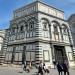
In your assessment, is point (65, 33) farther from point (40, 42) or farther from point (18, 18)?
point (18, 18)

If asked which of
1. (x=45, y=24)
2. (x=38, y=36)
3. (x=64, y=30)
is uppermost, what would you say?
(x=45, y=24)

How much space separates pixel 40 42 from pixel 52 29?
3655mm

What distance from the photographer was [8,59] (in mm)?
23344

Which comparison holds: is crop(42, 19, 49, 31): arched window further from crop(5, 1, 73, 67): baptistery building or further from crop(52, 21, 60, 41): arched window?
crop(52, 21, 60, 41): arched window

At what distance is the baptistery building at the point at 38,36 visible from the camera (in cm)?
2083

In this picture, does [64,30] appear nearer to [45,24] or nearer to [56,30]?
[56,30]

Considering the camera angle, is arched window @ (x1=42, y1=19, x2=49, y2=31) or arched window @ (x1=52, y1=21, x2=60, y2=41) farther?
arched window @ (x1=52, y1=21, x2=60, y2=41)

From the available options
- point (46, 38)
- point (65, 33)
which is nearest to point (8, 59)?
point (46, 38)

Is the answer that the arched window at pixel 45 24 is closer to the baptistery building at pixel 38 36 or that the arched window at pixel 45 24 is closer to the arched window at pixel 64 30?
the baptistery building at pixel 38 36

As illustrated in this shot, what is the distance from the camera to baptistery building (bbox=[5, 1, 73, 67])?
20828 millimetres

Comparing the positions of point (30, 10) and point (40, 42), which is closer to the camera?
point (40, 42)

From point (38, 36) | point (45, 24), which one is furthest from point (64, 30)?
point (38, 36)

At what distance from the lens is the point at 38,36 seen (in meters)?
20.9

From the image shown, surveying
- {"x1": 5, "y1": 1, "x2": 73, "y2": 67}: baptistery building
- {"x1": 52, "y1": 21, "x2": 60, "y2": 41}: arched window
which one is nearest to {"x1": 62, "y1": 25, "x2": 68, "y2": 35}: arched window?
{"x1": 5, "y1": 1, "x2": 73, "y2": 67}: baptistery building
